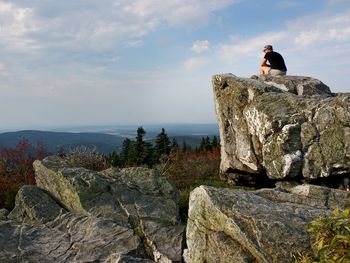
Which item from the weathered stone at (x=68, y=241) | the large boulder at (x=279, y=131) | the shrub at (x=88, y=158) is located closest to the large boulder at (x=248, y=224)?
the weathered stone at (x=68, y=241)

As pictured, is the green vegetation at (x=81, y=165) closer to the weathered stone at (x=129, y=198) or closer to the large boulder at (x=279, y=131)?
the large boulder at (x=279, y=131)

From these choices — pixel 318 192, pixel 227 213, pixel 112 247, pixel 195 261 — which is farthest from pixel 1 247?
pixel 318 192

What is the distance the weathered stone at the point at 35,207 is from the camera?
1102 cm

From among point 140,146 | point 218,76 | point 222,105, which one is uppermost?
point 218,76

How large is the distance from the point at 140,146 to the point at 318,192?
35461mm

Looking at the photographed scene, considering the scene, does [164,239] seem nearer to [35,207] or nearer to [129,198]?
[129,198]

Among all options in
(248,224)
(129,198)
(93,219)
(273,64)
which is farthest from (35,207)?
(273,64)

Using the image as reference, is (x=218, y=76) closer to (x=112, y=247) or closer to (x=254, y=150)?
(x=254, y=150)

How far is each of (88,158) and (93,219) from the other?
37.6 ft

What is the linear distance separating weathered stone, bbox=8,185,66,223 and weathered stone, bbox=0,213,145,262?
2.22ft

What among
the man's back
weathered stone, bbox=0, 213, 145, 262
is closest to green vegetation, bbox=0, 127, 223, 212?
the man's back

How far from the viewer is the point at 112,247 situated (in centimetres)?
891

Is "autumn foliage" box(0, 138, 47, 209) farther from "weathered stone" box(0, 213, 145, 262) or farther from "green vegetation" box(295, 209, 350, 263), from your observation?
"green vegetation" box(295, 209, 350, 263)

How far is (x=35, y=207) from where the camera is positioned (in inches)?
444
